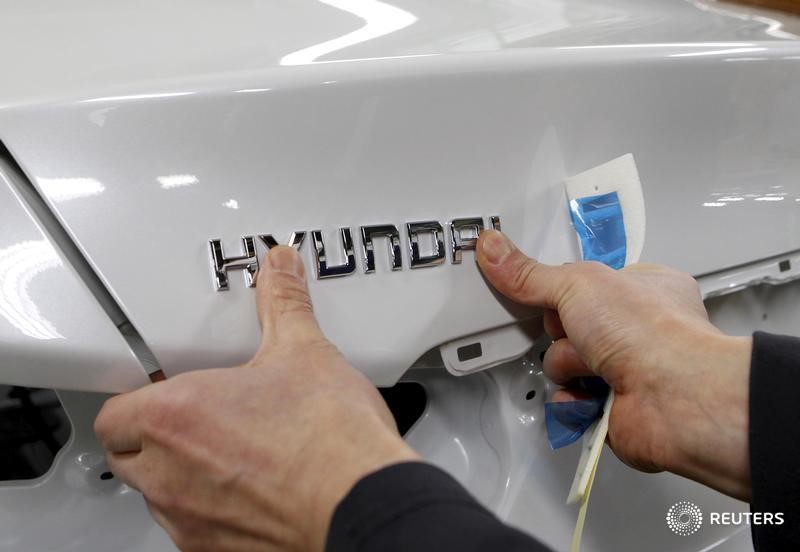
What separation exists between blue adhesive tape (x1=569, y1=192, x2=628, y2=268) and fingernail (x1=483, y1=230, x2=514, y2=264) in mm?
103

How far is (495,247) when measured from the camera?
74 cm

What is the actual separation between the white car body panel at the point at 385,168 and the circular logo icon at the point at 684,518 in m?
0.01

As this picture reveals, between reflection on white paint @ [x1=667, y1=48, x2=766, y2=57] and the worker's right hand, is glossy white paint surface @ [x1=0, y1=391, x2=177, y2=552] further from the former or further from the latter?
reflection on white paint @ [x1=667, y1=48, x2=766, y2=57]

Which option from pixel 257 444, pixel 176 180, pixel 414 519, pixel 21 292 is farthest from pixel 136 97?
pixel 414 519

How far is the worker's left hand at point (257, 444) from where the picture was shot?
53 centimetres

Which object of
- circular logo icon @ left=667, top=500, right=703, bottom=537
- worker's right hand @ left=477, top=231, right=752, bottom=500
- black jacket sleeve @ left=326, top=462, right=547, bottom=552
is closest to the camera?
black jacket sleeve @ left=326, top=462, right=547, bottom=552

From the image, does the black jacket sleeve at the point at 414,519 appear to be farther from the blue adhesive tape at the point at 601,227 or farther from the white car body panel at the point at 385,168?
the blue adhesive tape at the point at 601,227

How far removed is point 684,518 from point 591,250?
1.43 feet

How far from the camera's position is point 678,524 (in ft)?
3.18

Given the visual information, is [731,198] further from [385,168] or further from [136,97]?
[136,97]

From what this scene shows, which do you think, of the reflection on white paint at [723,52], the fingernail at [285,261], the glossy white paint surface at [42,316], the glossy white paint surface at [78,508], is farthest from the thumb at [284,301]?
the reflection on white paint at [723,52]

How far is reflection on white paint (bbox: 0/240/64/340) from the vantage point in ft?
1.94

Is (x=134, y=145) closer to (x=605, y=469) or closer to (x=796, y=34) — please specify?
(x=605, y=469)

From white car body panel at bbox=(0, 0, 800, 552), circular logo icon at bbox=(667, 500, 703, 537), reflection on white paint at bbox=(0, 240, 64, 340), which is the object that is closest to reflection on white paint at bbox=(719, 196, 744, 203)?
white car body panel at bbox=(0, 0, 800, 552)
